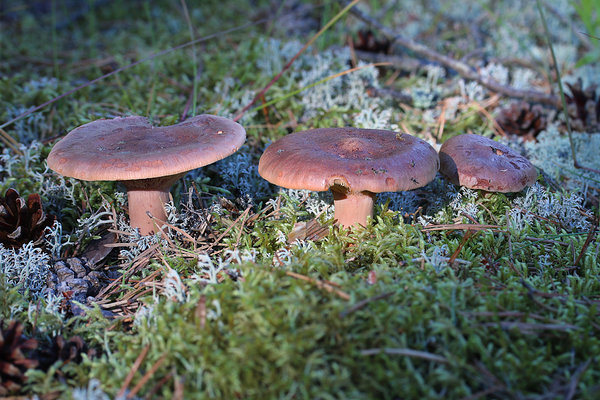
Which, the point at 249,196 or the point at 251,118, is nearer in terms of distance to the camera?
the point at 249,196

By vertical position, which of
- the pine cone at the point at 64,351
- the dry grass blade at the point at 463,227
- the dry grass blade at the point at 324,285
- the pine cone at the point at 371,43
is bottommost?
the dry grass blade at the point at 463,227

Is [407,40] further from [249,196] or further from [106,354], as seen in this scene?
[106,354]

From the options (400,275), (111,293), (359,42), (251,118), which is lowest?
(111,293)

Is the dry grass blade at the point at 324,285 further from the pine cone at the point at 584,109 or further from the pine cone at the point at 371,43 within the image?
the pine cone at the point at 371,43

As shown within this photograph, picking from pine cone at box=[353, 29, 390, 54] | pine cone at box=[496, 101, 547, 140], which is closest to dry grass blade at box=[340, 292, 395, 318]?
pine cone at box=[496, 101, 547, 140]

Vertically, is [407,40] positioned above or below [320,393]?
above

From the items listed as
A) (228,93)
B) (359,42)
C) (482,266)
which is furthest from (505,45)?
(482,266)

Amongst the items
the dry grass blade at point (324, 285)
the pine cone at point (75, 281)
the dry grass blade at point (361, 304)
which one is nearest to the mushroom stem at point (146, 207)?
the pine cone at point (75, 281)
